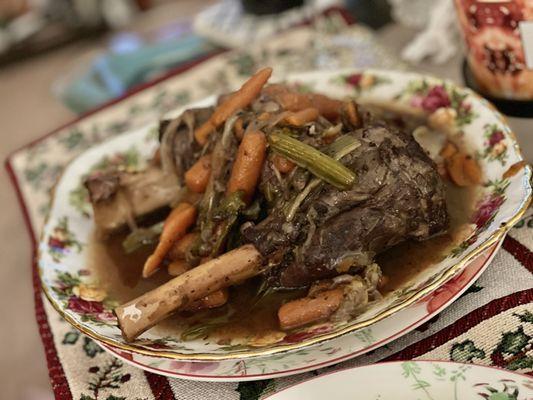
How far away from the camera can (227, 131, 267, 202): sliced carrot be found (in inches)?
77.6

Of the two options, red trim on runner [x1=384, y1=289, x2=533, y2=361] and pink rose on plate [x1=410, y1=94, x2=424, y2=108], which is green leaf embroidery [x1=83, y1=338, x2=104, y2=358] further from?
pink rose on plate [x1=410, y1=94, x2=424, y2=108]

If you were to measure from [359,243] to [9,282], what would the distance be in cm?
224

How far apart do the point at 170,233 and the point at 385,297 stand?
0.79m

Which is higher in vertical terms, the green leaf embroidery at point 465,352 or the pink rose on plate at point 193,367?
the pink rose on plate at point 193,367

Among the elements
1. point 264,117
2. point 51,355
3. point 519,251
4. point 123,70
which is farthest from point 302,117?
point 123,70

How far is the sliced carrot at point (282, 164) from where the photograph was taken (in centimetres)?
192

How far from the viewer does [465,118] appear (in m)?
2.33

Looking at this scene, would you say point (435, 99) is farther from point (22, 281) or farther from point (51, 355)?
point (22, 281)

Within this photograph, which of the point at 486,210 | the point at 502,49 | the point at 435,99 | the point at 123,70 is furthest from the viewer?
the point at 123,70

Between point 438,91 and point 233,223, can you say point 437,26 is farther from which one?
point 233,223

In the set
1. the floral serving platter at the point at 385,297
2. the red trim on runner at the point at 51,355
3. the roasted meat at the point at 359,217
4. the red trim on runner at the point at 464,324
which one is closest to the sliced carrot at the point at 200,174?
the roasted meat at the point at 359,217

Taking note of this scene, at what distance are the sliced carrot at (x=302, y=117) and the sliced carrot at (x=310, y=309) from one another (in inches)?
21.7

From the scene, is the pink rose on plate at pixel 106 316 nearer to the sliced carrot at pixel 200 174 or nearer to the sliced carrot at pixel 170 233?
the sliced carrot at pixel 170 233

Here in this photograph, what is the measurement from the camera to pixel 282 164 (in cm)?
193
